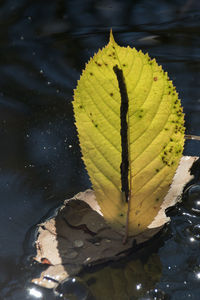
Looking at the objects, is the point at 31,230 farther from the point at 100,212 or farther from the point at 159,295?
the point at 159,295

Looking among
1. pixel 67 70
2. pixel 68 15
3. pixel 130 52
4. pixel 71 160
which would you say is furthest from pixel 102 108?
pixel 68 15

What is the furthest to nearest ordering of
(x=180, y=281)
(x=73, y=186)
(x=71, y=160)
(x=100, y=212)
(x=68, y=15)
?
(x=68, y=15)
(x=71, y=160)
(x=73, y=186)
(x=100, y=212)
(x=180, y=281)

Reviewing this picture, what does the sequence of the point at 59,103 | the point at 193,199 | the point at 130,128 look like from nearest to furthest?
1. the point at 130,128
2. the point at 193,199
3. the point at 59,103

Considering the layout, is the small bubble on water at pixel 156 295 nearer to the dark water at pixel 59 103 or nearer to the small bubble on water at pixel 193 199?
the dark water at pixel 59 103

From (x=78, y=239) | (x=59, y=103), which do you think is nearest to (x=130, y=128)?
(x=78, y=239)

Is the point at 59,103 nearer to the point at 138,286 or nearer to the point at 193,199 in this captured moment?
the point at 193,199

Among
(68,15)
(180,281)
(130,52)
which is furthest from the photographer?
(68,15)

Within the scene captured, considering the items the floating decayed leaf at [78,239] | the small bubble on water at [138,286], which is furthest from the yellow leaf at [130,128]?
the small bubble on water at [138,286]
